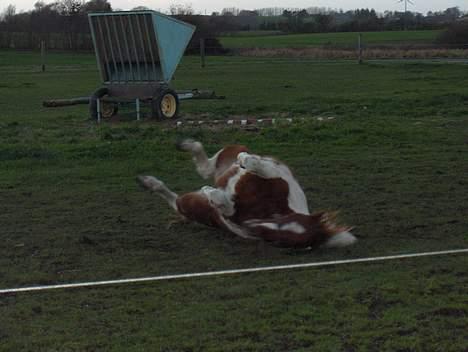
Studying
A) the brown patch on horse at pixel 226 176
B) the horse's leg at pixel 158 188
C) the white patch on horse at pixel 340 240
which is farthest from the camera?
the horse's leg at pixel 158 188

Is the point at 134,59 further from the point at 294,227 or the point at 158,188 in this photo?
the point at 294,227

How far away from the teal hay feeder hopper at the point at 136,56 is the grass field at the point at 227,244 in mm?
949

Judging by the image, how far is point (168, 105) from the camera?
1619 cm

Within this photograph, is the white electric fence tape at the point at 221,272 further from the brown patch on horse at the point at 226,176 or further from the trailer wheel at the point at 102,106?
the trailer wheel at the point at 102,106

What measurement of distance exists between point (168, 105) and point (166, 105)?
59mm

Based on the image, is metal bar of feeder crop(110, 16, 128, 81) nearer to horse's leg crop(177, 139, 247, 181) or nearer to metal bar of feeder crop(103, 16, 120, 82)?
metal bar of feeder crop(103, 16, 120, 82)

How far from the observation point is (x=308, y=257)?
5.75 meters

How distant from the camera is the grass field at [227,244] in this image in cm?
426

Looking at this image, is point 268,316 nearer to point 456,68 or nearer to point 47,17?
point 456,68

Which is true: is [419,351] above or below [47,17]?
below

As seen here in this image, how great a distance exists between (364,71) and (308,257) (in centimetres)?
2633

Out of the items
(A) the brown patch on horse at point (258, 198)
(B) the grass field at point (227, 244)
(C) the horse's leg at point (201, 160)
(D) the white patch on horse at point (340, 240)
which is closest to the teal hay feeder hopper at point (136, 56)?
(B) the grass field at point (227, 244)

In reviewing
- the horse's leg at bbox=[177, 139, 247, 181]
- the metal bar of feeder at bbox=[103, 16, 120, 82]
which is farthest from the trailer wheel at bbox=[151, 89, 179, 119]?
the horse's leg at bbox=[177, 139, 247, 181]

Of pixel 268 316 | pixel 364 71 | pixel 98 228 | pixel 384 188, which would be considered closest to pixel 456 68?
pixel 364 71
